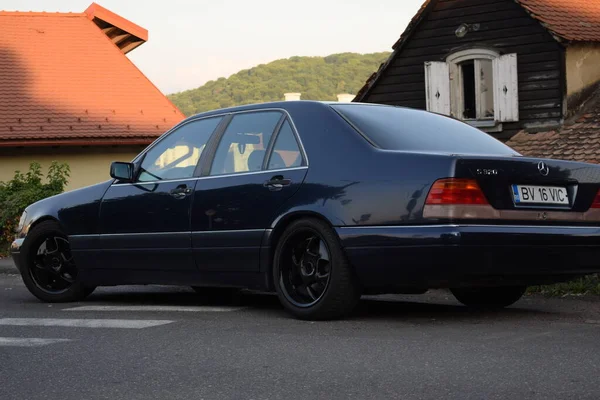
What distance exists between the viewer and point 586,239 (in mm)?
7082

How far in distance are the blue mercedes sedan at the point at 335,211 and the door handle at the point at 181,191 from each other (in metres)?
0.01

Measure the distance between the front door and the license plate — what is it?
2504 mm

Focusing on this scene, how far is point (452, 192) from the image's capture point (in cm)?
666

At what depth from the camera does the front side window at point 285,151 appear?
758 cm

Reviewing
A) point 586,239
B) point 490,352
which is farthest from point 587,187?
point 490,352

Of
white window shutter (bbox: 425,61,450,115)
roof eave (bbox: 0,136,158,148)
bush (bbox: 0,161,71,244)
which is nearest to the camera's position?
bush (bbox: 0,161,71,244)

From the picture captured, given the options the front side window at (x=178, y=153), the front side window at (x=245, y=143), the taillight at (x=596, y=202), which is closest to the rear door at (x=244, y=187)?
the front side window at (x=245, y=143)

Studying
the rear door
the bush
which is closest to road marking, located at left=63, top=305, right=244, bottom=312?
the rear door

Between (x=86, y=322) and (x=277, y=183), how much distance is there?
5.40ft

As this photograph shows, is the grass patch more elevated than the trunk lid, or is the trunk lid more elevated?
the trunk lid

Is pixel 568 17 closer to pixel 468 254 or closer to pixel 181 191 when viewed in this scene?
pixel 181 191

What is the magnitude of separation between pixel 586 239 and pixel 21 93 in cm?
2384

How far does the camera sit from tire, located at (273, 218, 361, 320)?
705 cm

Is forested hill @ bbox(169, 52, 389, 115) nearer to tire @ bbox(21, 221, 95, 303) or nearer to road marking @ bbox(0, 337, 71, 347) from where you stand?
tire @ bbox(21, 221, 95, 303)
